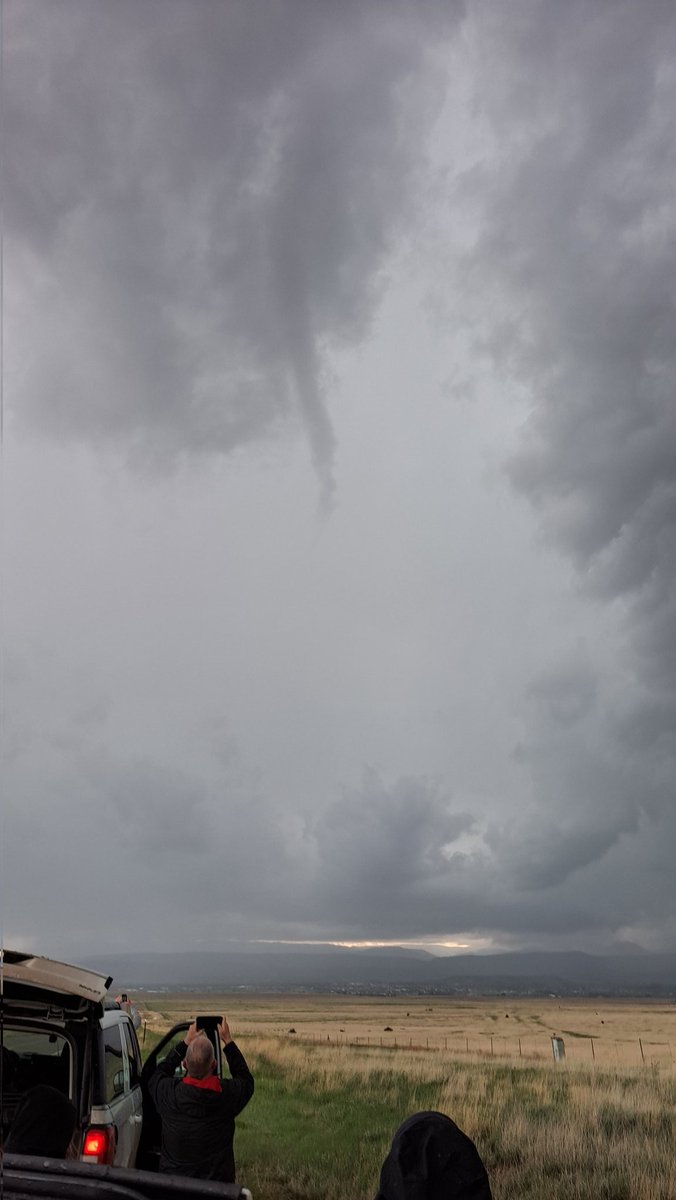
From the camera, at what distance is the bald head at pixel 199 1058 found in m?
5.73

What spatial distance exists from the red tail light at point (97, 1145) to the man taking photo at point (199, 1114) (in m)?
0.56

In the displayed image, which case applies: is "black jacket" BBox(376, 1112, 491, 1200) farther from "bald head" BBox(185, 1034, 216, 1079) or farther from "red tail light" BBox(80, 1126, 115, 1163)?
"red tail light" BBox(80, 1126, 115, 1163)

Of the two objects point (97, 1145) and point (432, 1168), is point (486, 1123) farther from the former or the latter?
point (432, 1168)

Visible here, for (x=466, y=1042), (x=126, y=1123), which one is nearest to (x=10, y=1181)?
(x=126, y=1123)

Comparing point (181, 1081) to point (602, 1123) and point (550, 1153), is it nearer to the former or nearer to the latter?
point (550, 1153)

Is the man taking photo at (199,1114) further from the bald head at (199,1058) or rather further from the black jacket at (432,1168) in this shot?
the black jacket at (432,1168)

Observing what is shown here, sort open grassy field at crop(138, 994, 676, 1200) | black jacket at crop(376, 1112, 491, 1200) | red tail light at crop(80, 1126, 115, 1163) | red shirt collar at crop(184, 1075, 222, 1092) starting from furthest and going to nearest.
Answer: open grassy field at crop(138, 994, 676, 1200)
red shirt collar at crop(184, 1075, 222, 1092)
red tail light at crop(80, 1126, 115, 1163)
black jacket at crop(376, 1112, 491, 1200)

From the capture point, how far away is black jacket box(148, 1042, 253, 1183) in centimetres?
599

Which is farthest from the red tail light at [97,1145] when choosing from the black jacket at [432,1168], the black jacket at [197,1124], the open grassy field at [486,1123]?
the open grassy field at [486,1123]

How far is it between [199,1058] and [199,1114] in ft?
1.85

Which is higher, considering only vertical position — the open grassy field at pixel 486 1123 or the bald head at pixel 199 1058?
the bald head at pixel 199 1058

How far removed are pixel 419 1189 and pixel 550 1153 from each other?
9.71 meters

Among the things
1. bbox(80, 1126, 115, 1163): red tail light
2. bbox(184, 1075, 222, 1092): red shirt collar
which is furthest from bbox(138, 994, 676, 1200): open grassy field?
bbox(80, 1126, 115, 1163): red tail light

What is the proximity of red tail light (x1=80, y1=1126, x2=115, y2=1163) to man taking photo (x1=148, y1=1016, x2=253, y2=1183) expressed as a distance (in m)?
0.56
